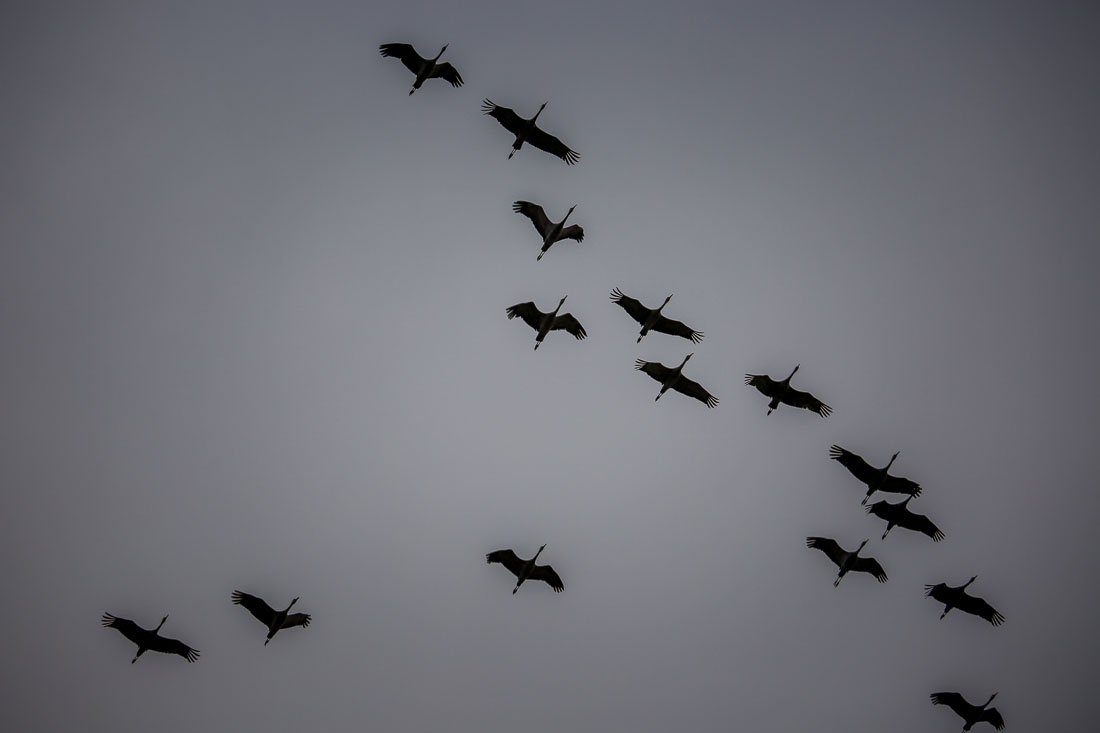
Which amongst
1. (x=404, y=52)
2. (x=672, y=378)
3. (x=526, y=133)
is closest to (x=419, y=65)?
(x=404, y=52)

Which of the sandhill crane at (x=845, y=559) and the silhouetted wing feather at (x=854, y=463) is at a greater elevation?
the silhouetted wing feather at (x=854, y=463)

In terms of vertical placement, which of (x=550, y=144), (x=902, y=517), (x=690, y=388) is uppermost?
(x=550, y=144)

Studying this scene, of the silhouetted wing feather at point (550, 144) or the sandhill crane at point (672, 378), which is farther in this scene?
the sandhill crane at point (672, 378)

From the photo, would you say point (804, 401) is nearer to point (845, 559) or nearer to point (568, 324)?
point (845, 559)

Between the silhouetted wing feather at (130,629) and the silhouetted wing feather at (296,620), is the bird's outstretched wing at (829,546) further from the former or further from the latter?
the silhouetted wing feather at (130,629)

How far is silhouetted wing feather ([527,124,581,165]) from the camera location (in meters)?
32.1

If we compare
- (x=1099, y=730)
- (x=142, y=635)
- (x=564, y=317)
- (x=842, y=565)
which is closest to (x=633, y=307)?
(x=564, y=317)

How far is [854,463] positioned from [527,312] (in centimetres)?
1457

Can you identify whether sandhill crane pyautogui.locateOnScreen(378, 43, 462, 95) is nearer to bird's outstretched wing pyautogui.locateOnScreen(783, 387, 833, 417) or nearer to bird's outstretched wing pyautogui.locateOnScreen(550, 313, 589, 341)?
bird's outstretched wing pyautogui.locateOnScreen(550, 313, 589, 341)

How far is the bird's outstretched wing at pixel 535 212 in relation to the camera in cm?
3234

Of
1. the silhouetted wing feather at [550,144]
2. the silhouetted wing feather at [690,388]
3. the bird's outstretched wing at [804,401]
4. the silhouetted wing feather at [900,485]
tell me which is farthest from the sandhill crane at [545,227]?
the silhouetted wing feather at [900,485]

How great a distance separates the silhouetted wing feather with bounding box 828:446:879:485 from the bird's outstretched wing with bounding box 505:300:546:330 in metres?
12.9

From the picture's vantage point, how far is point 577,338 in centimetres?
3494

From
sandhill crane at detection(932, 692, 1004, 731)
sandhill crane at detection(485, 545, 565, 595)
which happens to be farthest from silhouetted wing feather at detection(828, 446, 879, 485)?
sandhill crane at detection(485, 545, 565, 595)
